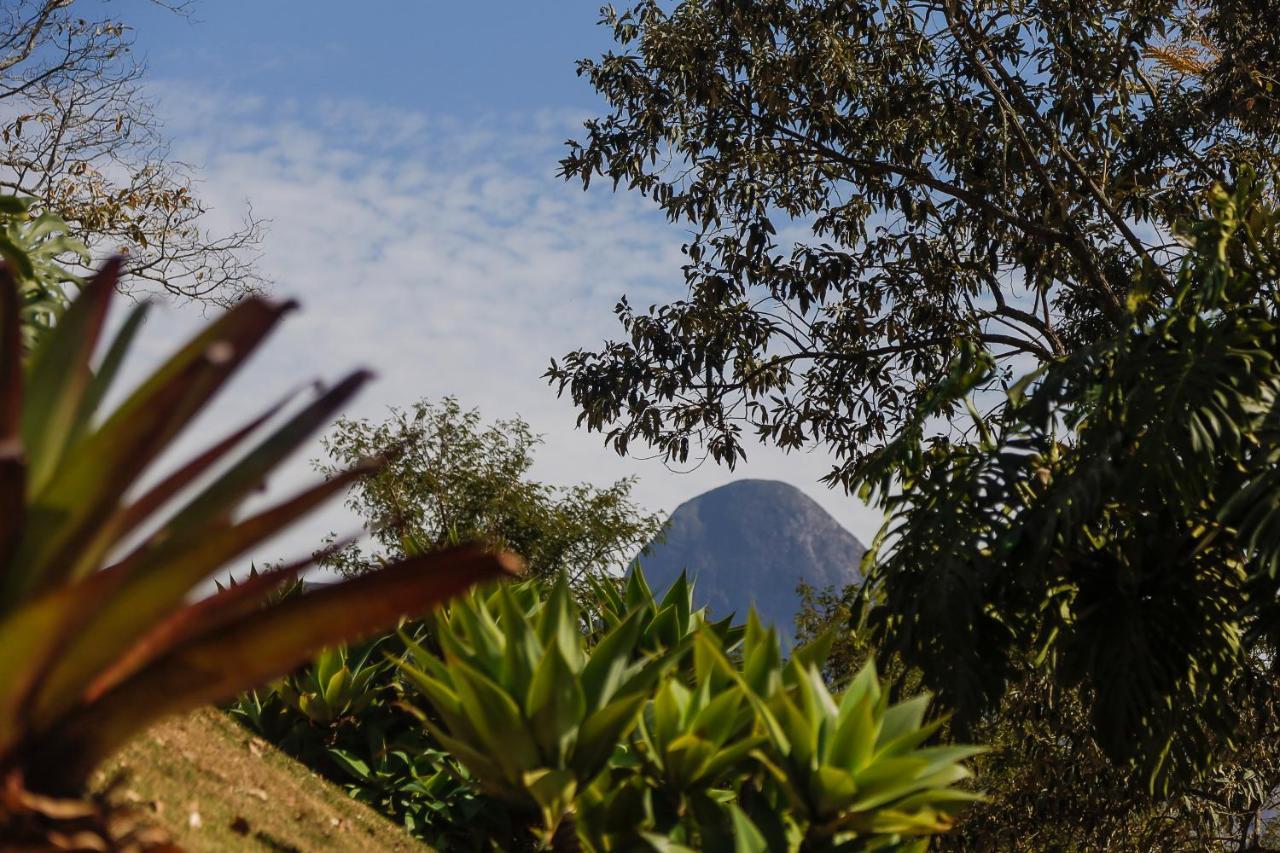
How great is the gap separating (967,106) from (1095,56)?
4.92 feet

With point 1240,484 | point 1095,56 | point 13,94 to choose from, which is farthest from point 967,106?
point 13,94

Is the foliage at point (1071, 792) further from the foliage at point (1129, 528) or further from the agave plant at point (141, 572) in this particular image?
the agave plant at point (141, 572)

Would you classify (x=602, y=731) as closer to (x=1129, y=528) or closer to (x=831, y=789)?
(x=831, y=789)

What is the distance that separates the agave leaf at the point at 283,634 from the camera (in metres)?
2.24

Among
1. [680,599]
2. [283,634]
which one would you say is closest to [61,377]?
[283,634]

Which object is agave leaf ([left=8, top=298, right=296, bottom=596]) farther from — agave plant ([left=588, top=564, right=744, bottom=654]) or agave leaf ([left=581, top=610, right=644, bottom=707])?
agave plant ([left=588, top=564, right=744, bottom=654])

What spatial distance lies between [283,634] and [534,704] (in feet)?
5.14

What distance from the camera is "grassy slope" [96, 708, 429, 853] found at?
13.4 feet

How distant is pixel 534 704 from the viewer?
370cm

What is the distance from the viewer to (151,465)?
7.71 ft

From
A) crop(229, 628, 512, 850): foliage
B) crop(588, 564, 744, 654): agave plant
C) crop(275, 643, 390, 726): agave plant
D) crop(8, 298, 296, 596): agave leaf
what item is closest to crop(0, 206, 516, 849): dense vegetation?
crop(8, 298, 296, 596): agave leaf

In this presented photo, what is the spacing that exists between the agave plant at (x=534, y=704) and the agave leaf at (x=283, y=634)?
139cm

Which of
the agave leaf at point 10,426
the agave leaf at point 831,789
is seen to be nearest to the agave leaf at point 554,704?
the agave leaf at point 831,789

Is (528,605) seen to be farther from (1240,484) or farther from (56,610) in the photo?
(56,610)
